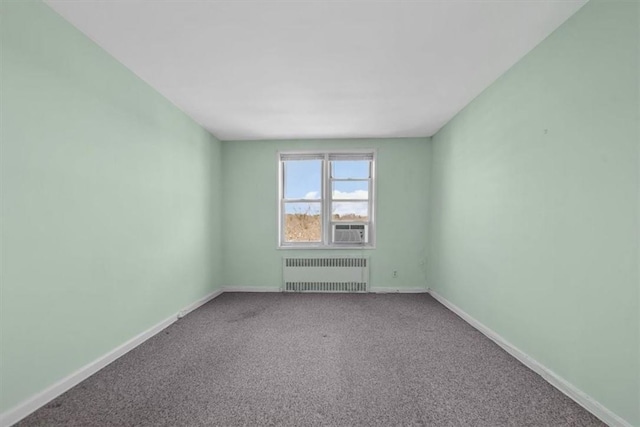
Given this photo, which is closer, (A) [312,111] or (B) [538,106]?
(B) [538,106]

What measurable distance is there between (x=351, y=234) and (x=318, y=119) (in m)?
1.93

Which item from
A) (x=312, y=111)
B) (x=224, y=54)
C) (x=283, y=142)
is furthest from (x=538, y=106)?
(x=283, y=142)

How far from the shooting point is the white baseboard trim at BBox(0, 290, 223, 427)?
157 centimetres

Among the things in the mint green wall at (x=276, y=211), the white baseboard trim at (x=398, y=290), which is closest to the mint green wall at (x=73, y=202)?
the mint green wall at (x=276, y=211)

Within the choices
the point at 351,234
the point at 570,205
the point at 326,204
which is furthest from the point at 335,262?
the point at 570,205

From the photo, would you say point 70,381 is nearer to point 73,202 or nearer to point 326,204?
point 73,202

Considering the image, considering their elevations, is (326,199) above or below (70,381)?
above

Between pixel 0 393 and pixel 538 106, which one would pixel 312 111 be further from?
pixel 0 393

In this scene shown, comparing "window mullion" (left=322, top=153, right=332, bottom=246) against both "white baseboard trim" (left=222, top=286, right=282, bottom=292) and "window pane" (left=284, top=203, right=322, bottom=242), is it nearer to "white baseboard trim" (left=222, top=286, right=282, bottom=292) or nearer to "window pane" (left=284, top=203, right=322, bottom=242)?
"window pane" (left=284, top=203, right=322, bottom=242)

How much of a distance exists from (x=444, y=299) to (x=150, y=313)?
11.7ft

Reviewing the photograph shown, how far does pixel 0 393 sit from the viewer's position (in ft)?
4.94

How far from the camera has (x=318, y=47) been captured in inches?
84.4

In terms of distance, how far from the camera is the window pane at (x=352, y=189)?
462 centimetres

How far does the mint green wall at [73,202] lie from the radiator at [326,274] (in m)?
1.88
